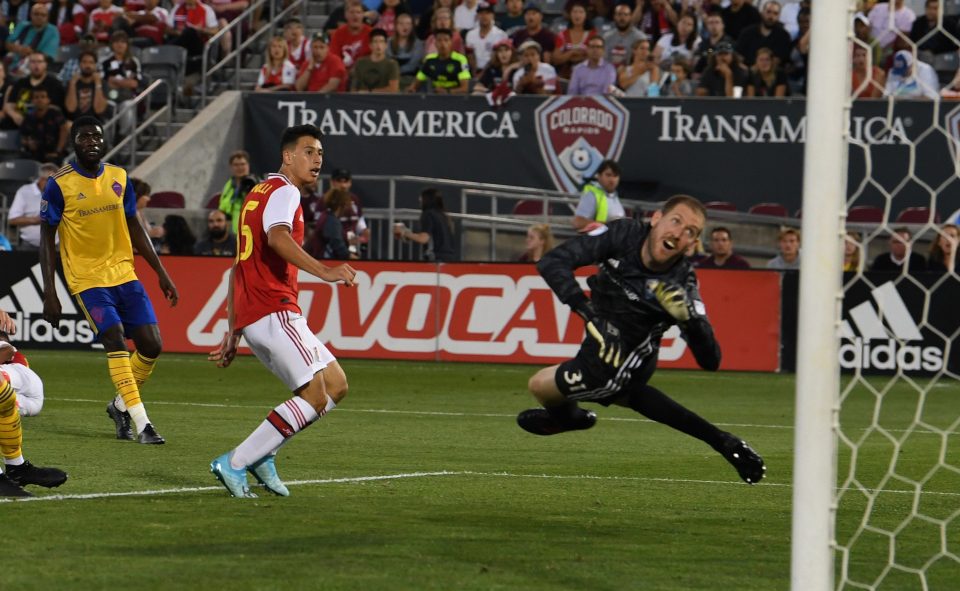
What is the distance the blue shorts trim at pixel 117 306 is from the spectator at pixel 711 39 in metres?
12.8

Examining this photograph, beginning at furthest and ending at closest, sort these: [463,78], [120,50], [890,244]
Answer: [120,50], [463,78], [890,244]

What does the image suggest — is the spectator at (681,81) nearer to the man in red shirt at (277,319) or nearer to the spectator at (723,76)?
the spectator at (723,76)

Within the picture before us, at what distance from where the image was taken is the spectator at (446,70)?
23.5m

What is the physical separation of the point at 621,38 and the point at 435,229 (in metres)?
5.29

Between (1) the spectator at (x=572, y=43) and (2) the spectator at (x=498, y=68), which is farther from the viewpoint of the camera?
(1) the spectator at (x=572, y=43)

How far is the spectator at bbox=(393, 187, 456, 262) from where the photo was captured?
20.4 m

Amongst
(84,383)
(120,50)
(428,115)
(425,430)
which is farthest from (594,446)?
(120,50)

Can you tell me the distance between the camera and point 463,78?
2356cm

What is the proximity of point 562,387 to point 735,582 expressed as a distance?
71.8 inches

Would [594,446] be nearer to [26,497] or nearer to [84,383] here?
[26,497]

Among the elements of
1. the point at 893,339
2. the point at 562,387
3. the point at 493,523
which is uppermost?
the point at 562,387

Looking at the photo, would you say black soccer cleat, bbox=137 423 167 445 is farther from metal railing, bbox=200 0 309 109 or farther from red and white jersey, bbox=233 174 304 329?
metal railing, bbox=200 0 309 109

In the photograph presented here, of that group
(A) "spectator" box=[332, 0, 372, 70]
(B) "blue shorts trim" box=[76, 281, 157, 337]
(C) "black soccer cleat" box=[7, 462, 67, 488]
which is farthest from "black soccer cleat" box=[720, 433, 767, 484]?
(A) "spectator" box=[332, 0, 372, 70]

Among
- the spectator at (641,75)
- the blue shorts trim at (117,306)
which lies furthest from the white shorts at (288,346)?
the spectator at (641,75)
